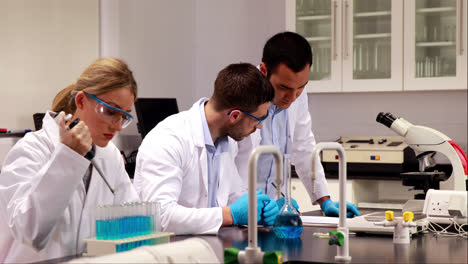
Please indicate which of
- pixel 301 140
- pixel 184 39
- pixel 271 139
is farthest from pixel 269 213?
pixel 184 39

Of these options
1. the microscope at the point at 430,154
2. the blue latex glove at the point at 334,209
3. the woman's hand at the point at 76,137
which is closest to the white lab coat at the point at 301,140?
the blue latex glove at the point at 334,209

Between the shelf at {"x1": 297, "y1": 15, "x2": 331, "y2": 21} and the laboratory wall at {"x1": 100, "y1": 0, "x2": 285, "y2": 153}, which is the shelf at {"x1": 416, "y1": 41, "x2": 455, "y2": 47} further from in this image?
the laboratory wall at {"x1": 100, "y1": 0, "x2": 285, "y2": 153}

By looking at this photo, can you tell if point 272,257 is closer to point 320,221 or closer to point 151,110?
point 320,221

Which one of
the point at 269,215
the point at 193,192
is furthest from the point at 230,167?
the point at 269,215

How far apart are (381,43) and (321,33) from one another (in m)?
0.45

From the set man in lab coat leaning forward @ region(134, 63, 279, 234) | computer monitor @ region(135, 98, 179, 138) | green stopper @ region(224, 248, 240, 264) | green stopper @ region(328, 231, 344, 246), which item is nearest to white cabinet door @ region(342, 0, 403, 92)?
computer monitor @ region(135, 98, 179, 138)

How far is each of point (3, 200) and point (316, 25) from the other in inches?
133

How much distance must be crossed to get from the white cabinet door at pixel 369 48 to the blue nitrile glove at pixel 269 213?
2656 millimetres

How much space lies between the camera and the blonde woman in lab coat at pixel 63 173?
180 cm

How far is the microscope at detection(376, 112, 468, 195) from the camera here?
258 cm

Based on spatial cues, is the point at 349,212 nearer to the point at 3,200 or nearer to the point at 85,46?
the point at 3,200

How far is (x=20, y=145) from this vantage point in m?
1.94

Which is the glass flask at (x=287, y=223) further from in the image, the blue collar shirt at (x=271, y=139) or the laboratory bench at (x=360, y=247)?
the blue collar shirt at (x=271, y=139)

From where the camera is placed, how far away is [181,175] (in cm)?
233
